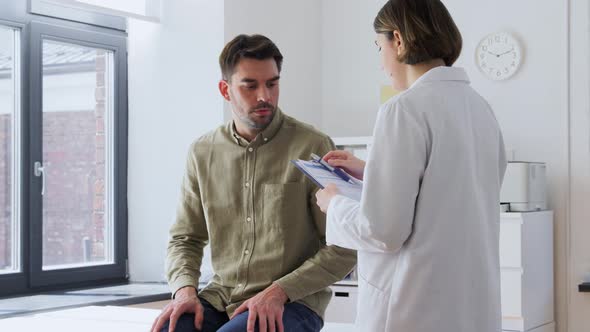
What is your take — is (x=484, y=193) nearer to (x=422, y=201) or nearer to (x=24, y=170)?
(x=422, y=201)

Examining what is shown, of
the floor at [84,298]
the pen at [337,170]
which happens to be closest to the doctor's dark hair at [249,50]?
the pen at [337,170]

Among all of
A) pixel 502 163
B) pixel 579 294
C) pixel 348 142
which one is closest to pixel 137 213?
pixel 348 142

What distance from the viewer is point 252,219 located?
2.17 metres

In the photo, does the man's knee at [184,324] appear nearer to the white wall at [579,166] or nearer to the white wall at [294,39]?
the white wall at [294,39]

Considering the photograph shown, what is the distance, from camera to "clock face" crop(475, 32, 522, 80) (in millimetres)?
4707

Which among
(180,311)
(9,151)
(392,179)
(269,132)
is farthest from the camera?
(9,151)

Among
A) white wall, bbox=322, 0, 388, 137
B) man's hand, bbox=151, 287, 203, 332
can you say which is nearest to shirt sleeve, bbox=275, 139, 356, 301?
man's hand, bbox=151, 287, 203, 332

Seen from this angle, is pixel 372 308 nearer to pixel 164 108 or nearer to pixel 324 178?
pixel 324 178

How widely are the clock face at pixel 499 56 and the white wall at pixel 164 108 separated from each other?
1.49m

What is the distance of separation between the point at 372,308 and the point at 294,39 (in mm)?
3575

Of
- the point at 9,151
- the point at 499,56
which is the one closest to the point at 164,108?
the point at 9,151

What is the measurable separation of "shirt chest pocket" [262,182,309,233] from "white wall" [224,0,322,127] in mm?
2526

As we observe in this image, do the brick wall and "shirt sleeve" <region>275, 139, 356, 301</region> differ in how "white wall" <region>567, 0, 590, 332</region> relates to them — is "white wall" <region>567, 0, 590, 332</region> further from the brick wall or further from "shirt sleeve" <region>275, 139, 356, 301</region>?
"shirt sleeve" <region>275, 139, 356, 301</region>

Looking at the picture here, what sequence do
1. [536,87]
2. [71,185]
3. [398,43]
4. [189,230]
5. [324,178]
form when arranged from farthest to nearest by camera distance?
[536,87], [71,185], [189,230], [324,178], [398,43]
